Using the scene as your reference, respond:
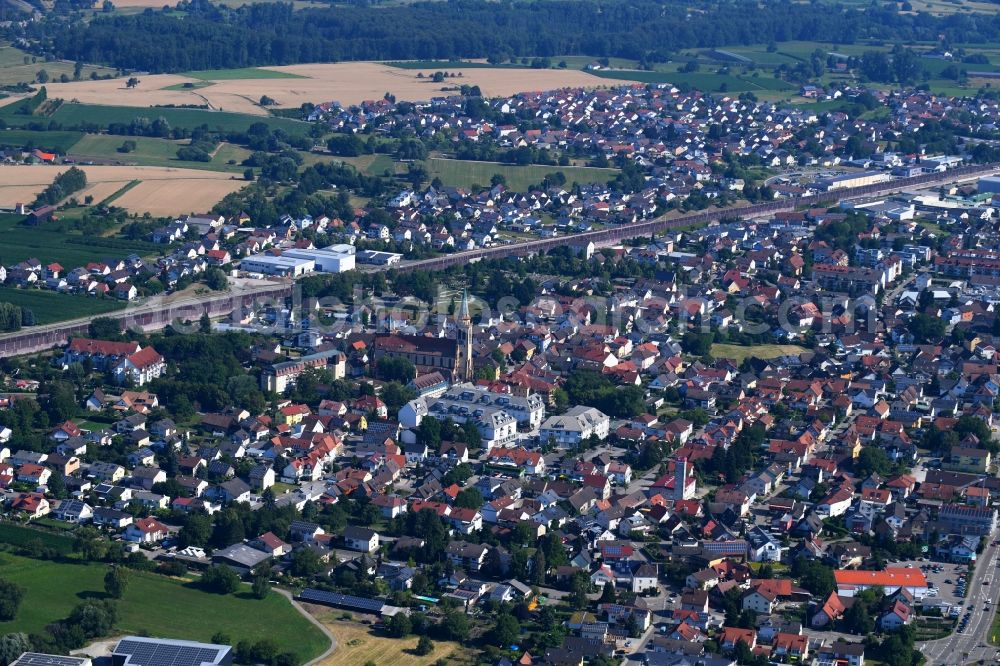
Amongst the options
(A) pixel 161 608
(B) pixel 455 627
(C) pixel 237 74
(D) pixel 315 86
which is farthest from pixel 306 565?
(C) pixel 237 74

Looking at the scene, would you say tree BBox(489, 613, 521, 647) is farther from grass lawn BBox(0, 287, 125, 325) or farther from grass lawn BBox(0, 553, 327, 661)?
grass lawn BBox(0, 287, 125, 325)

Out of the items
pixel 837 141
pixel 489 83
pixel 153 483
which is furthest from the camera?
pixel 489 83

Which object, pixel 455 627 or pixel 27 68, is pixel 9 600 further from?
pixel 27 68

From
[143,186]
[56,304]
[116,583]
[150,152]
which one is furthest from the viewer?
[150,152]

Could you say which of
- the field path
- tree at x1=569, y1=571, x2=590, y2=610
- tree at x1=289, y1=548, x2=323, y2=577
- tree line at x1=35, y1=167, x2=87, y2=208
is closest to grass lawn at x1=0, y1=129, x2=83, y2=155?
tree line at x1=35, y1=167, x2=87, y2=208

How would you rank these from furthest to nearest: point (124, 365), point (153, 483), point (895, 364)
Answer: point (895, 364) < point (124, 365) < point (153, 483)

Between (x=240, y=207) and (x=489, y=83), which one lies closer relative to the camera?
(x=240, y=207)

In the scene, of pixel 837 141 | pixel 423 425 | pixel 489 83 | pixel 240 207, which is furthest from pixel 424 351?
pixel 489 83

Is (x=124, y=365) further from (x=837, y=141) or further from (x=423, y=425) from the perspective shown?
(x=837, y=141)
